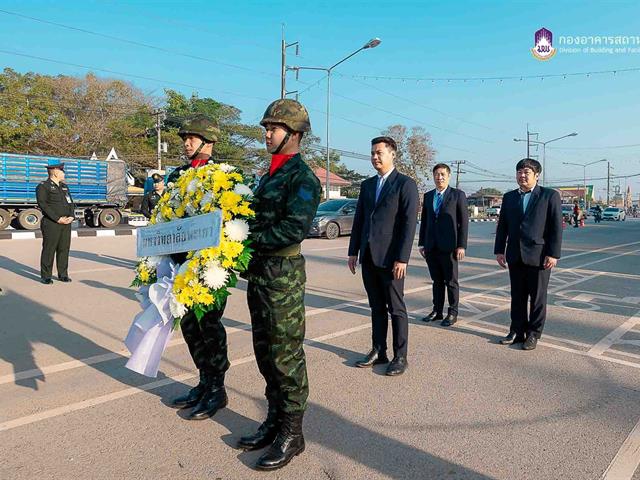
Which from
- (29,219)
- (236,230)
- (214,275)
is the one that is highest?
(236,230)

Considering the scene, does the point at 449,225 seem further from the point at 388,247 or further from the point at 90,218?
the point at 90,218

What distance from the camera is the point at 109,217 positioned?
21.8m

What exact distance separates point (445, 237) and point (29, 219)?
18673 millimetres

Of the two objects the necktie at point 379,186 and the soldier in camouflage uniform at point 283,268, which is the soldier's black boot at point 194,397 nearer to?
the soldier in camouflage uniform at point 283,268

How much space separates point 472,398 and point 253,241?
2.04 meters

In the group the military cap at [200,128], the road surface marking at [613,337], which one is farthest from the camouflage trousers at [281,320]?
the road surface marking at [613,337]

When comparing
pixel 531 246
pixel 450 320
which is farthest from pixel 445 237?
pixel 531 246

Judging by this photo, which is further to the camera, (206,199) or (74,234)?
(74,234)

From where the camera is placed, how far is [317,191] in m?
2.63

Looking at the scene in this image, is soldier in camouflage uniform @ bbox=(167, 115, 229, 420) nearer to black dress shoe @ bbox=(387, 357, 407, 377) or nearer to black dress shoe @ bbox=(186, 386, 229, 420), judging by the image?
black dress shoe @ bbox=(186, 386, 229, 420)

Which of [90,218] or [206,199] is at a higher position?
[206,199]

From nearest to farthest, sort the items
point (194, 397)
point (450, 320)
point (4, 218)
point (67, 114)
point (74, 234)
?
point (194, 397)
point (450, 320)
point (74, 234)
point (4, 218)
point (67, 114)

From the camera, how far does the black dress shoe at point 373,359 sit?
4.11 m

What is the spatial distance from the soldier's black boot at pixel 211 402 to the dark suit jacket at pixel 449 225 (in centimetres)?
325
